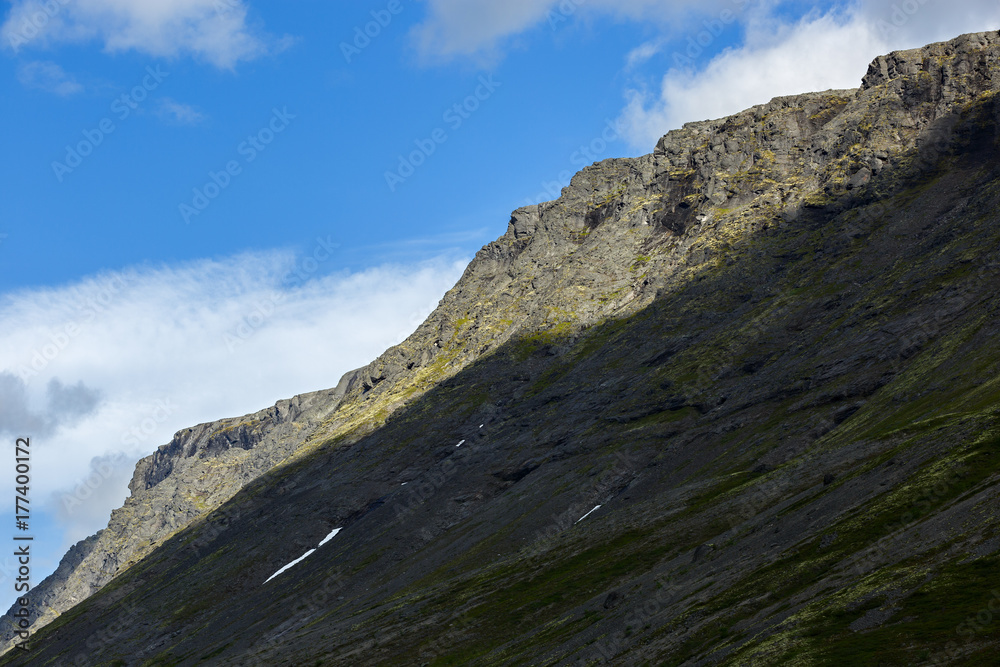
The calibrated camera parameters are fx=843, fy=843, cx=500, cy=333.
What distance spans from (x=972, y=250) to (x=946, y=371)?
53.1m

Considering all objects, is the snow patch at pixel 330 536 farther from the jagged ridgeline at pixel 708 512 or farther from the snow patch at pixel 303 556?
the jagged ridgeline at pixel 708 512

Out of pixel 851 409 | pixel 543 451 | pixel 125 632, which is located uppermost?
pixel 125 632

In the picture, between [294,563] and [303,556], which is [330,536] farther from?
[294,563]

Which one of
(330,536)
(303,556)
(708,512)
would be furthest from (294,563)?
(708,512)

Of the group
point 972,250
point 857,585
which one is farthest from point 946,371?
point 857,585

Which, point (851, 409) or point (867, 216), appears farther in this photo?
point (867, 216)

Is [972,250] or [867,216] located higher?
[867,216]

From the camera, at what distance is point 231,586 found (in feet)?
564

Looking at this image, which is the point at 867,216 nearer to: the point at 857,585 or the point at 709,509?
the point at 709,509

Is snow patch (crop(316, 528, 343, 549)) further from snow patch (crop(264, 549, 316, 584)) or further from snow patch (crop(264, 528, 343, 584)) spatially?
snow patch (crop(264, 549, 316, 584))

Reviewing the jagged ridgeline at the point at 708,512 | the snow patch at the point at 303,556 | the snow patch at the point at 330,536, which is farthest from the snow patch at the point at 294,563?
the snow patch at the point at 330,536

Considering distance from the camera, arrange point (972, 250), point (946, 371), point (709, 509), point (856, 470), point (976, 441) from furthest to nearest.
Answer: point (972, 250) → point (946, 371) → point (709, 509) → point (856, 470) → point (976, 441)

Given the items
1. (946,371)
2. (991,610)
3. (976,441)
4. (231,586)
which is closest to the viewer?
(991,610)

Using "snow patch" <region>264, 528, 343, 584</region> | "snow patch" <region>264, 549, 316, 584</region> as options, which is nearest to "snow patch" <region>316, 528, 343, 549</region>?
"snow patch" <region>264, 528, 343, 584</region>
